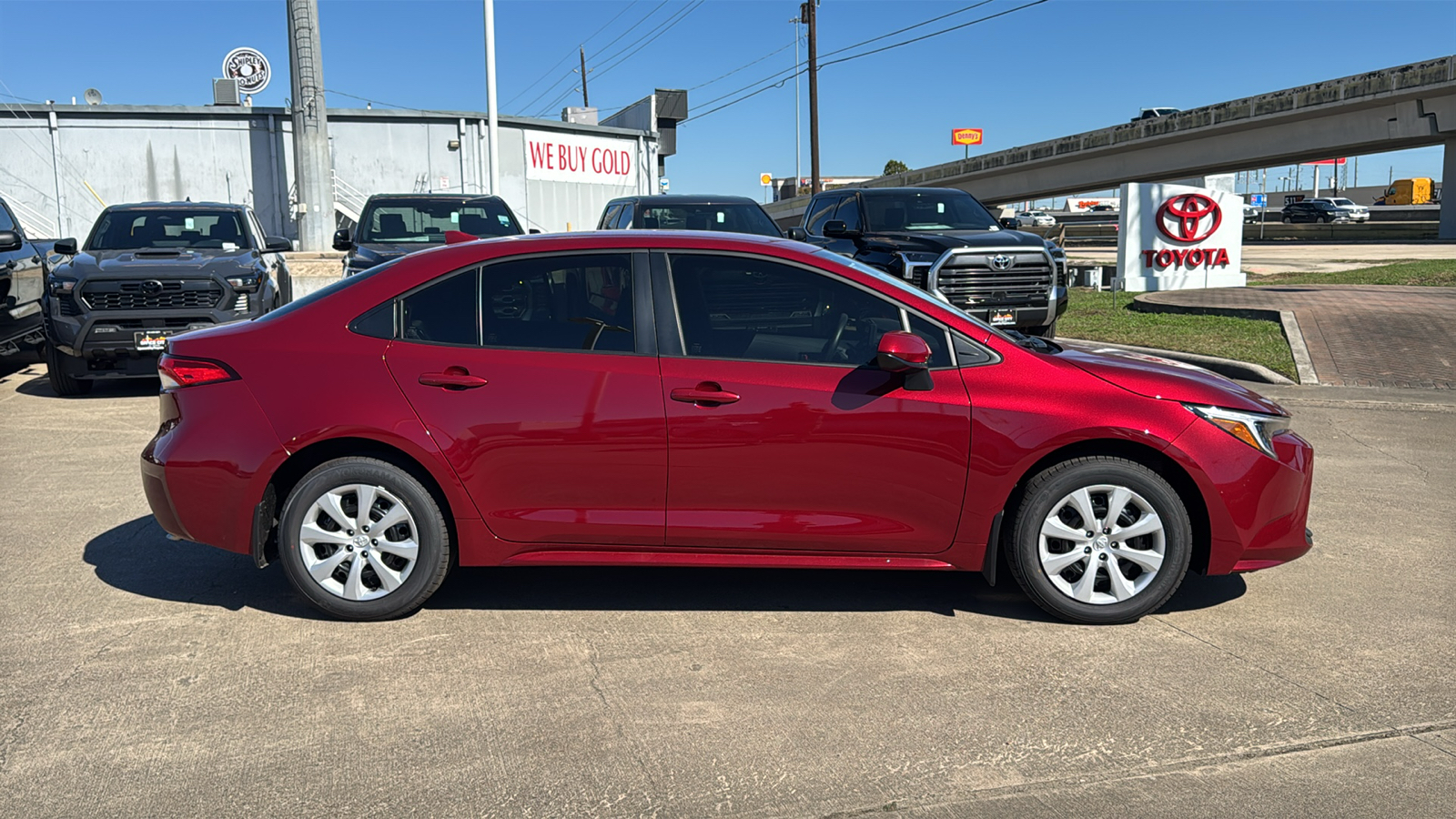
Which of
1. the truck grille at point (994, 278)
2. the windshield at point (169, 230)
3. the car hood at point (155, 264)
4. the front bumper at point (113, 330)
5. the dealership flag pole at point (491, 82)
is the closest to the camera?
the front bumper at point (113, 330)

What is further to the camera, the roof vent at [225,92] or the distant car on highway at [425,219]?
the roof vent at [225,92]

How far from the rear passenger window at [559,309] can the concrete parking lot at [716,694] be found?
1165 mm

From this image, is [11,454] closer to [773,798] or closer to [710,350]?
[710,350]

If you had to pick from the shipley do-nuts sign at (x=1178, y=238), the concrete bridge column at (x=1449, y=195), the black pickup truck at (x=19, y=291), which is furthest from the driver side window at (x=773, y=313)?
the concrete bridge column at (x=1449, y=195)

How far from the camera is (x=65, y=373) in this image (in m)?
10.8

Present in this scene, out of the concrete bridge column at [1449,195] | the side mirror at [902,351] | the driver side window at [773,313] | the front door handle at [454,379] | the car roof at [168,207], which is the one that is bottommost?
the front door handle at [454,379]

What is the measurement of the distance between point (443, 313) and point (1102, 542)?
111 inches

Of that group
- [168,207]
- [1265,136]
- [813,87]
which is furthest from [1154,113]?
[168,207]

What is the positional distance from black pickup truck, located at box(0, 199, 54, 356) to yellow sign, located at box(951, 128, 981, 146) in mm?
143418

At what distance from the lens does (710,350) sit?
4.82 m

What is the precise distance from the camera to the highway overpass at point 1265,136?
43.8 metres

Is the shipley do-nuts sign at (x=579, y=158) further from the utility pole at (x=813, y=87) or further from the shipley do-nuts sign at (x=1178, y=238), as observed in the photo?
the shipley do-nuts sign at (x=1178, y=238)

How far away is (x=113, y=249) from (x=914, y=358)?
989 cm

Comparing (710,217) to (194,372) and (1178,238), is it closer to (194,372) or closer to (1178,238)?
(194,372)
